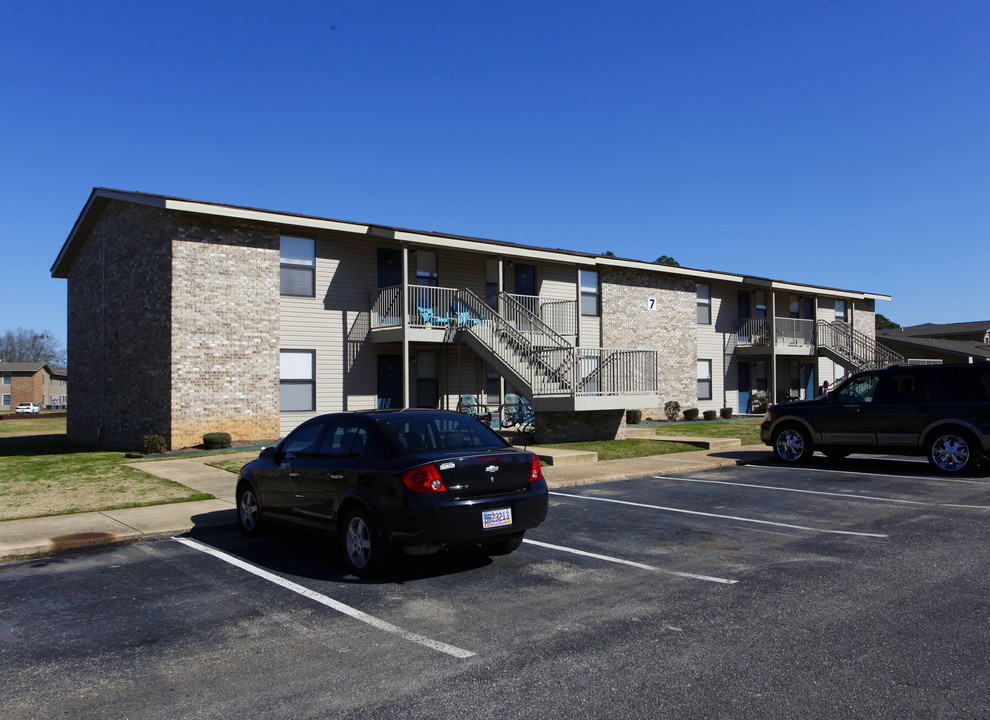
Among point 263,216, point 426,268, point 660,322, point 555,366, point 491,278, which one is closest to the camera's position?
point 263,216

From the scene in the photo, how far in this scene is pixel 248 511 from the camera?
8.90 meters

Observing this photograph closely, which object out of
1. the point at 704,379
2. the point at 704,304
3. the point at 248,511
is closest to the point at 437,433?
the point at 248,511

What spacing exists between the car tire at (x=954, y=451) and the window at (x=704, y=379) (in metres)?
17.9

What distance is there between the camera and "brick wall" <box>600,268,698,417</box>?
27.9 m

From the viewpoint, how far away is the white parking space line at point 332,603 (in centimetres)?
496

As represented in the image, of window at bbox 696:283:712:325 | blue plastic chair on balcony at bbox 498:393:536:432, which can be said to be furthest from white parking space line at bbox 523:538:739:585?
window at bbox 696:283:712:325

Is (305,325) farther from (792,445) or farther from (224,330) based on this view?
(792,445)

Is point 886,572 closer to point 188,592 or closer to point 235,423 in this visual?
point 188,592

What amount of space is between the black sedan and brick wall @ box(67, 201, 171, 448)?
12.6 m

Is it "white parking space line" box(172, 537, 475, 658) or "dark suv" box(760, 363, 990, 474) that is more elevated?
"dark suv" box(760, 363, 990, 474)

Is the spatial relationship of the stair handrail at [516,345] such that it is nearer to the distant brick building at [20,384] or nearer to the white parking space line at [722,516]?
the white parking space line at [722,516]

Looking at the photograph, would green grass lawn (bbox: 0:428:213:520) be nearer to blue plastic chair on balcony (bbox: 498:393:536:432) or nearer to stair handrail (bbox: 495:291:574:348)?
blue plastic chair on balcony (bbox: 498:393:536:432)

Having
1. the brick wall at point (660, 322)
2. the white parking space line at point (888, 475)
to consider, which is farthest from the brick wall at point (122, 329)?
the brick wall at point (660, 322)

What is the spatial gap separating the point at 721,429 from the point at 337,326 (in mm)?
12483
